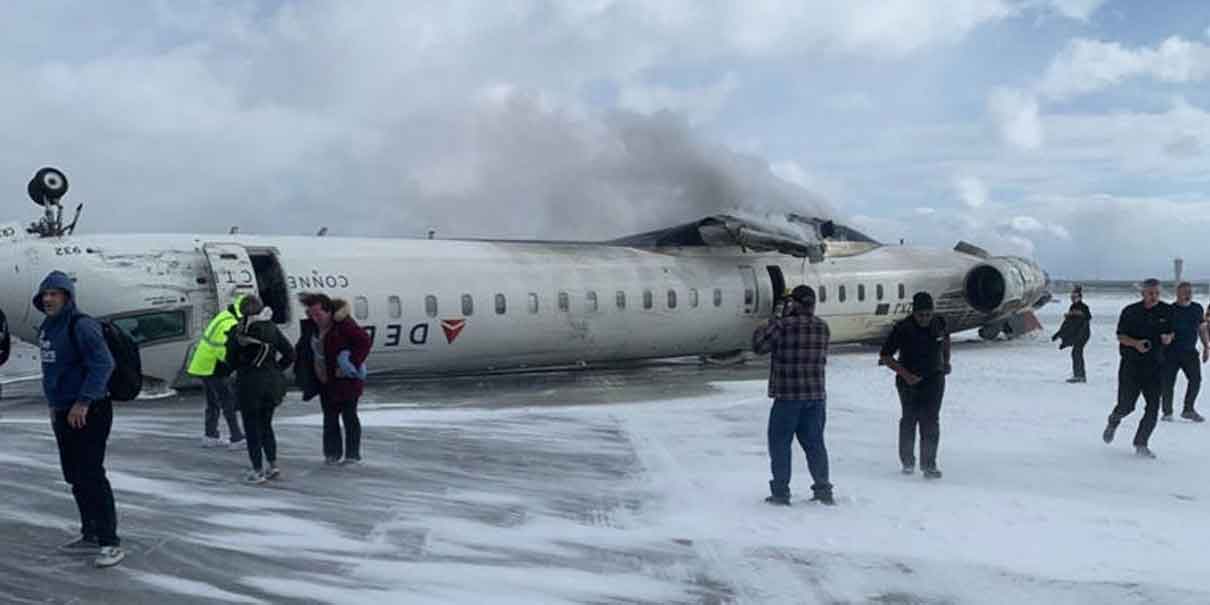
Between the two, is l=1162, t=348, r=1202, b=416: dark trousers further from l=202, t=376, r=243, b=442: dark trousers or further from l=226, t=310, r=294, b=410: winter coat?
l=202, t=376, r=243, b=442: dark trousers

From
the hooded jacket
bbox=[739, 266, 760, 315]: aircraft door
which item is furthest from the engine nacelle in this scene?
the hooded jacket

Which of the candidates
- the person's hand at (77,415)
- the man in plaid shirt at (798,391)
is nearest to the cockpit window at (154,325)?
the person's hand at (77,415)

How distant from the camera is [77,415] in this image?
6059 millimetres

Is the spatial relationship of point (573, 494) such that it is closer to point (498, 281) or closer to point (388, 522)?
point (388, 522)

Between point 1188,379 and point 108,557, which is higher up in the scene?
point 1188,379

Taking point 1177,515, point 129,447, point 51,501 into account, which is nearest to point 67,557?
point 51,501

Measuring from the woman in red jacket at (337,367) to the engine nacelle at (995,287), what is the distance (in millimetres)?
19116

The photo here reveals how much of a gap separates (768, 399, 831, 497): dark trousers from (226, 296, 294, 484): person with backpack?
419cm

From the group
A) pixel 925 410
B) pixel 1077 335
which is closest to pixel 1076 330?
pixel 1077 335

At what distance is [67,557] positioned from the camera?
6441 mm

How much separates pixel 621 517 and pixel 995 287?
1967cm

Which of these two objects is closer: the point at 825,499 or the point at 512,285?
the point at 825,499

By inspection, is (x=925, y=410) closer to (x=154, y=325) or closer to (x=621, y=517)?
(x=621, y=517)

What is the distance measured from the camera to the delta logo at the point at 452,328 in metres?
17.2
